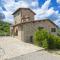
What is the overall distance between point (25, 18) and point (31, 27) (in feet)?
33.7

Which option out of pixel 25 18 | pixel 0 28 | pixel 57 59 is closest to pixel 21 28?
pixel 25 18

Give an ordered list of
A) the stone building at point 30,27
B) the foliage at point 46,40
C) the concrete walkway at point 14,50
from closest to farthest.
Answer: the concrete walkway at point 14,50 → the foliage at point 46,40 → the stone building at point 30,27

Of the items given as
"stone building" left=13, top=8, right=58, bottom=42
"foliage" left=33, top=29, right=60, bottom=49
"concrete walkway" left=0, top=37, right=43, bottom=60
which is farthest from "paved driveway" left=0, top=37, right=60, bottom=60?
"stone building" left=13, top=8, right=58, bottom=42

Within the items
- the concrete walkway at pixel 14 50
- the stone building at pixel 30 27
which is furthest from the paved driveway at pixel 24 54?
the stone building at pixel 30 27

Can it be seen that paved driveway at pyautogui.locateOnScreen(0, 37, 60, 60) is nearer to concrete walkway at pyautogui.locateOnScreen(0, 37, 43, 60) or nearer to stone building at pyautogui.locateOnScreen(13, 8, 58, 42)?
concrete walkway at pyautogui.locateOnScreen(0, 37, 43, 60)

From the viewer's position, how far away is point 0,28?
60031 millimetres

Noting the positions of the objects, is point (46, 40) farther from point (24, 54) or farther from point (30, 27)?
point (30, 27)

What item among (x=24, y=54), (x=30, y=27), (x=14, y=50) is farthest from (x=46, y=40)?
(x=30, y=27)

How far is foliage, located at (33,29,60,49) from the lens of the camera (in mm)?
26789

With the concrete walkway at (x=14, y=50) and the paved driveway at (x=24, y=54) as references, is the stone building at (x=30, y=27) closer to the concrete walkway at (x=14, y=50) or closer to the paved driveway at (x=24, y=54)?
the concrete walkway at (x=14, y=50)

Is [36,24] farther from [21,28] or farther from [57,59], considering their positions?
[57,59]

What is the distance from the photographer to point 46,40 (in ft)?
87.1

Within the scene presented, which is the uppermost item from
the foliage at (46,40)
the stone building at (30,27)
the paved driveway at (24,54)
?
the stone building at (30,27)

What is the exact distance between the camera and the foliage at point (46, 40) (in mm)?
26789
